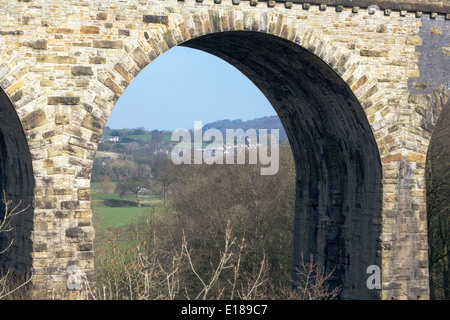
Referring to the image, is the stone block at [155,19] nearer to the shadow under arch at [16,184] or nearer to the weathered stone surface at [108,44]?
the weathered stone surface at [108,44]

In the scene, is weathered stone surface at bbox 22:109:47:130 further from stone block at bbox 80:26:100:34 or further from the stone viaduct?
stone block at bbox 80:26:100:34

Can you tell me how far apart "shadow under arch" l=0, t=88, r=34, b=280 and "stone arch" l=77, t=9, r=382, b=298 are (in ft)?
3.89

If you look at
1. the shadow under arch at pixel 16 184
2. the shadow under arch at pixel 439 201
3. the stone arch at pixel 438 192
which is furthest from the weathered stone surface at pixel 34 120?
the shadow under arch at pixel 439 201

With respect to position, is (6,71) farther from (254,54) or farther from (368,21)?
(368,21)

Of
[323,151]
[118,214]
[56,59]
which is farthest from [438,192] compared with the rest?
[118,214]

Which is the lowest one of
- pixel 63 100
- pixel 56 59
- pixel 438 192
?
pixel 438 192

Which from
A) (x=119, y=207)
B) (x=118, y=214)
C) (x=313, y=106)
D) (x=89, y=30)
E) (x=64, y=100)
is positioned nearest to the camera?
(x=64, y=100)

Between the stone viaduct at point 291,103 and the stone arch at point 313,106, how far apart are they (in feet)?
0.11

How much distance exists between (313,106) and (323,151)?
45.7 inches

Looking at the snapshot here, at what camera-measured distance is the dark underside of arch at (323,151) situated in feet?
46.4

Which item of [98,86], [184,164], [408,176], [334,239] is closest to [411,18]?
[408,176]

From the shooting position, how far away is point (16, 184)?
1295cm

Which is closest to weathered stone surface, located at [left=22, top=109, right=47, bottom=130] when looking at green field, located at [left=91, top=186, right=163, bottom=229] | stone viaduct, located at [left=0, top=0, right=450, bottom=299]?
stone viaduct, located at [left=0, top=0, right=450, bottom=299]

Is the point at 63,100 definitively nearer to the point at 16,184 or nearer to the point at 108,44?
the point at 108,44
